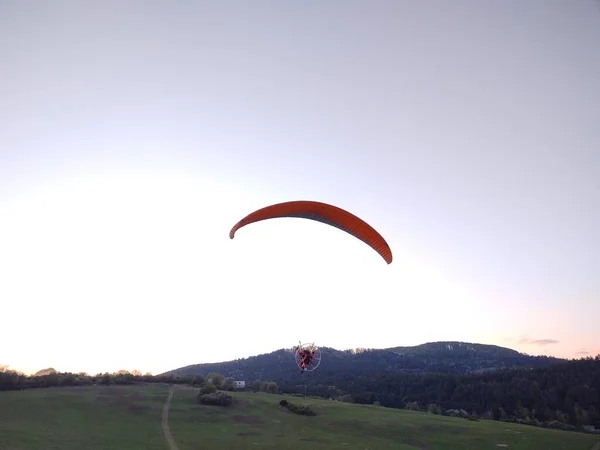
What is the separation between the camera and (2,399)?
56.1 metres

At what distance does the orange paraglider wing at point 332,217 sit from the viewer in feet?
90.9

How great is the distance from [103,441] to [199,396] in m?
28.1

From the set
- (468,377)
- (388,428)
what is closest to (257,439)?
(388,428)

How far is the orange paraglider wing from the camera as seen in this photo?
27703 mm

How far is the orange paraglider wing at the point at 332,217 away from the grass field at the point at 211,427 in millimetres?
24297

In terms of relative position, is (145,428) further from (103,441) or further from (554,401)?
(554,401)

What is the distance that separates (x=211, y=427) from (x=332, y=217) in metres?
34.7

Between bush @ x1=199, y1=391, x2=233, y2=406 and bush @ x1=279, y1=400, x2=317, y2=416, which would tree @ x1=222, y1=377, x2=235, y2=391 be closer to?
bush @ x1=199, y1=391, x2=233, y2=406

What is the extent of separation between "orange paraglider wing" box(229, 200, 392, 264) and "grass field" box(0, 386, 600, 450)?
24.3m

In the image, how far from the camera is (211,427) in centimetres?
5175

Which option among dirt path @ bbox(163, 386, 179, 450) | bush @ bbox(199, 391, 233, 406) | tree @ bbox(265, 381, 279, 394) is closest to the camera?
dirt path @ bbox(163, 386, 179, 450)

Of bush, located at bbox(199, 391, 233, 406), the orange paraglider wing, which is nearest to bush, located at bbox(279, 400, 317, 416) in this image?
bush, located at bbox(199, 391, 233, 406)

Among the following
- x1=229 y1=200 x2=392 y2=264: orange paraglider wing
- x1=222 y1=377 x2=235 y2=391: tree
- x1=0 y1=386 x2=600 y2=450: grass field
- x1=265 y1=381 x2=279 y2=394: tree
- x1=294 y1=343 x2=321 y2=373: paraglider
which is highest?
x1=229 y1=200 x2=392 y2=264: orange paraglider wing

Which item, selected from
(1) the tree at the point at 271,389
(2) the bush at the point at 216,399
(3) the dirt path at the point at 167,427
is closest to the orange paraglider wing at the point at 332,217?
(3) the dirt path at the point at 167,427
